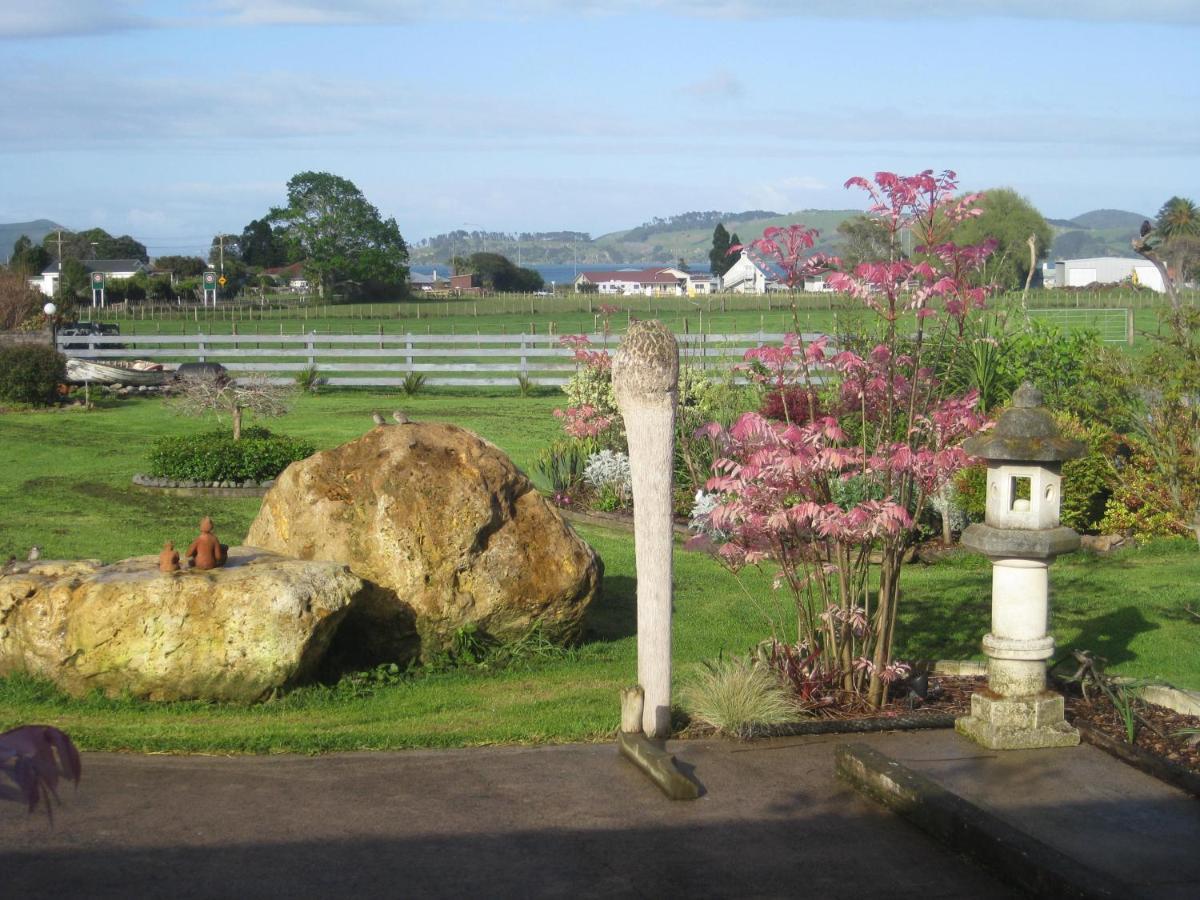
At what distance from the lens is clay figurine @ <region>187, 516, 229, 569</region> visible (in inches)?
319

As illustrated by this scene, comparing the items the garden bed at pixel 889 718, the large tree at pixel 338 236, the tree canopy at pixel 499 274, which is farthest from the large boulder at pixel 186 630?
the tree canopy at pixel 499 274

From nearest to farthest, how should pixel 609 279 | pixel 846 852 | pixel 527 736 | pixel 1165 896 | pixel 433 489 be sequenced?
pixel 1165 896 < pixel 846 852 < pixel 527 736 < pixel 433 489 < pixel 609 279

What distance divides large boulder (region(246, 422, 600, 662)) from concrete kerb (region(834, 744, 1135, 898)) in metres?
3.11

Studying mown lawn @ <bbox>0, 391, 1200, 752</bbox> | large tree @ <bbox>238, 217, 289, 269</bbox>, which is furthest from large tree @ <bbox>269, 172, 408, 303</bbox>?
mown lawn @ <bbox>0, 391, 1200, 752</bbox>

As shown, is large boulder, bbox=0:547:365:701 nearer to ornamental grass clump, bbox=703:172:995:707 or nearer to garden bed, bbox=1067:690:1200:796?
ornamental grass clump, bbox=703:172:995:707

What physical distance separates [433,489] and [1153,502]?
8.57 m

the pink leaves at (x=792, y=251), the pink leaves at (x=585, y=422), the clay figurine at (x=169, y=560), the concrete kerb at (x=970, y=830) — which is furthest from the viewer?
the pink leaves at (x=585, y=422)

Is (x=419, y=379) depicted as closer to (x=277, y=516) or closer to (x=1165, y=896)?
(x=277, y=516)

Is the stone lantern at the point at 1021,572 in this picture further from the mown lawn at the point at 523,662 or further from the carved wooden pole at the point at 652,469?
the mown lawn at the point at 523,662

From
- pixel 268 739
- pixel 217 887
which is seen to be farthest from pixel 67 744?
pixel 268 739

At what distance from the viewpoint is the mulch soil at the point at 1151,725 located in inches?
277

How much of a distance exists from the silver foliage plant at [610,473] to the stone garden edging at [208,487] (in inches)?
152

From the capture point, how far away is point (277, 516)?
9.55 meters

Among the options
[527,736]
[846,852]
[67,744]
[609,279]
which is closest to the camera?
[67,744]
